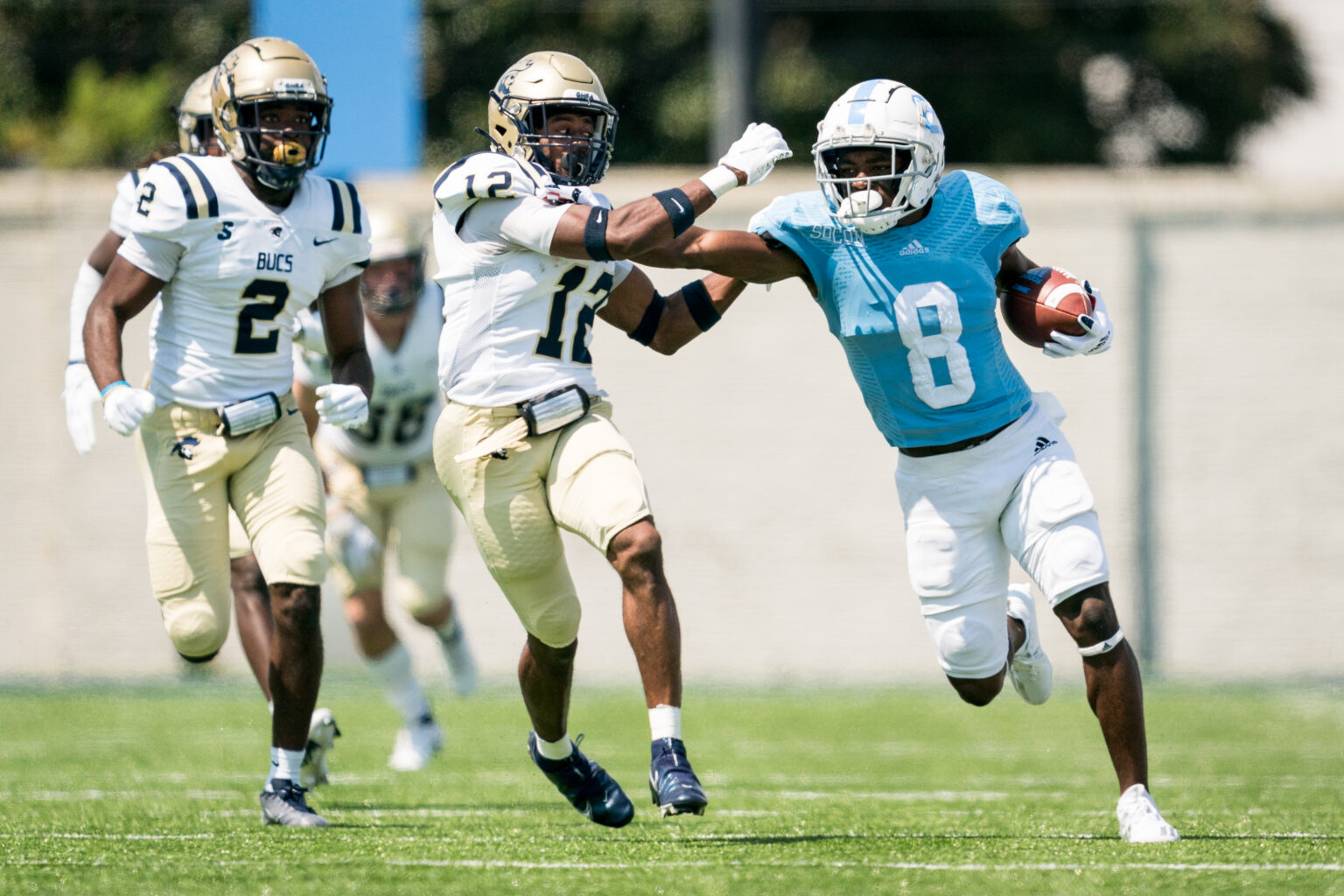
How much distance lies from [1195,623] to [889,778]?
6.73 m

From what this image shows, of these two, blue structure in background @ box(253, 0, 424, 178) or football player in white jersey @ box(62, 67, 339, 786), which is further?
blue structure in background @ box(253, 0, 424, 178)

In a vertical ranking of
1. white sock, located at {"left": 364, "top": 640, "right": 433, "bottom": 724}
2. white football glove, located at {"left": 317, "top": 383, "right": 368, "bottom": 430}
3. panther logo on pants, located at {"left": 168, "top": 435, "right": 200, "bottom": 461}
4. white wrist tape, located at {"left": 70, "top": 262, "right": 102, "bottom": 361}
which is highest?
white wrist tape, located at {"left": 70, "top": 262, "right": 102, "bottom": 361}

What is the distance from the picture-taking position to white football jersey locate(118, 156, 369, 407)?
496cm

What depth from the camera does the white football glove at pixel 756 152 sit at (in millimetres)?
4535

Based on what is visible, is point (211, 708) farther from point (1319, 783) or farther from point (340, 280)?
point (1319, 783)

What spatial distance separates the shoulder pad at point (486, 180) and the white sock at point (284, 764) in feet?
5.29

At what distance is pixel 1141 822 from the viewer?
430cm

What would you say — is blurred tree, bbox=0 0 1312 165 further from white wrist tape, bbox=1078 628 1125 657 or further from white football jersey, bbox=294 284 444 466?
white wrist tape, bbox=1078 628 1125 657

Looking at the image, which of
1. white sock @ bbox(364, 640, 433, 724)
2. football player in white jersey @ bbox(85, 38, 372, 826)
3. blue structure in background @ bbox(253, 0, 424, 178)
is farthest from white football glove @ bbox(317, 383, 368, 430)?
blue structure in background @ bbox(253, 0, 424, 178)

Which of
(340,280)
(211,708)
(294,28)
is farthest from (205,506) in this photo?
(294,28)

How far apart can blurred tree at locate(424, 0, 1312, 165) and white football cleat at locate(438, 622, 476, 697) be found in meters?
10.8

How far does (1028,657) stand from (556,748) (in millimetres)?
1403

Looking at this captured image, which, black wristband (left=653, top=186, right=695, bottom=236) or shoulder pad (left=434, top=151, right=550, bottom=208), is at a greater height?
shoulder pad (left=434, top=151, right=550, bottom=208)

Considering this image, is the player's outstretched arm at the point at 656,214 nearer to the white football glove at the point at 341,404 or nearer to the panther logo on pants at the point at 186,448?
the white football glove at the point at 341,404
